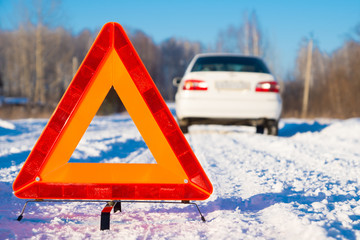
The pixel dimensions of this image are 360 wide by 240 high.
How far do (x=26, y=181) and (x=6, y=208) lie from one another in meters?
0.68

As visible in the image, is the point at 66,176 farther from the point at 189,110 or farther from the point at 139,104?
the point at 189,110

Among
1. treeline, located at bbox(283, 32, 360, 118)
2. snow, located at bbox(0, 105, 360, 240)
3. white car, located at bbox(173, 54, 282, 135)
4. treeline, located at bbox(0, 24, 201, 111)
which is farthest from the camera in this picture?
treeline, located at bbox(0, 24, 201, 111)

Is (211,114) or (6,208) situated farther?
(211,114)

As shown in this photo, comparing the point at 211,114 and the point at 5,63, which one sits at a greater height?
the point at 211,114

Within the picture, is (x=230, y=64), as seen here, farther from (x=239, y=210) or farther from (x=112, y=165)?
(x=112, y=165)

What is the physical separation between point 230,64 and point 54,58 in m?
41.2

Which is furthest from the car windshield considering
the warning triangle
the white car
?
the warning triangle

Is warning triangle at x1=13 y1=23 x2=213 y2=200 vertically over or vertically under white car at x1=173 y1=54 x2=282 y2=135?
over

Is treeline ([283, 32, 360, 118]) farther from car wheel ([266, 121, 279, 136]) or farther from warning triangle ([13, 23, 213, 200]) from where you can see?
warning triangle ([13, 23, 213, 200])

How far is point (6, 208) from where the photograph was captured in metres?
2.67

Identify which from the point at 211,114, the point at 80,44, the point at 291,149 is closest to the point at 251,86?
the point at 211,114

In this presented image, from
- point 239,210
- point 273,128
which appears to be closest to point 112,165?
point 239,210

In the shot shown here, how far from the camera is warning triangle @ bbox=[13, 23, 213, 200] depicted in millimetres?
2170

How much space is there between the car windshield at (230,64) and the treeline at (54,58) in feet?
68.1
